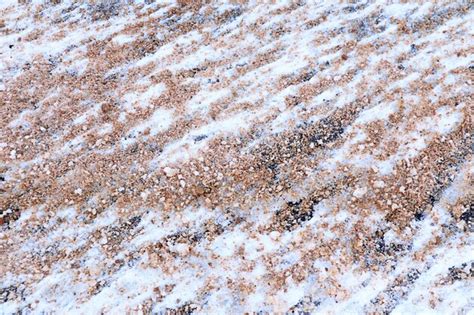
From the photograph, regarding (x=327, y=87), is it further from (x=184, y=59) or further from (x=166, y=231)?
(x=166, y=231)

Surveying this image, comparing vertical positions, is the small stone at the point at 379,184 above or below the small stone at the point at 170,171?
below

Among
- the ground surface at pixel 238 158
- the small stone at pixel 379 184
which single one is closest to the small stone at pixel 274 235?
the ground surface at pixel 238 158

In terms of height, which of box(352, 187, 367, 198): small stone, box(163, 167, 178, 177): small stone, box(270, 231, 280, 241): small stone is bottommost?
box(270, 231, 280, 241): small stone

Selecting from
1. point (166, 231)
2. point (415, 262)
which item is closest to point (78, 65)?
point (166, 231)

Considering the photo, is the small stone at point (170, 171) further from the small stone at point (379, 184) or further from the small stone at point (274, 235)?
the small stone at point (379, 184)

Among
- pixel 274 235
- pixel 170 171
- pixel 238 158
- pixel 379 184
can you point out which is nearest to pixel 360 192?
pixel 379 184

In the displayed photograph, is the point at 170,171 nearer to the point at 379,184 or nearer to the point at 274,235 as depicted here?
the point at 274,235

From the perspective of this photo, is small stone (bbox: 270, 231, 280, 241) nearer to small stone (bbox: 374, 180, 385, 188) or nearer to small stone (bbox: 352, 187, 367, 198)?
small stone (bbox: 352, 187, 367, 198)

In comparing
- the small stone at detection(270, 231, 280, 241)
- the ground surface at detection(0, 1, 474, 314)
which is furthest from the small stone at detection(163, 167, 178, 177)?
the small stone at detection(270, 231, 280, 241)
